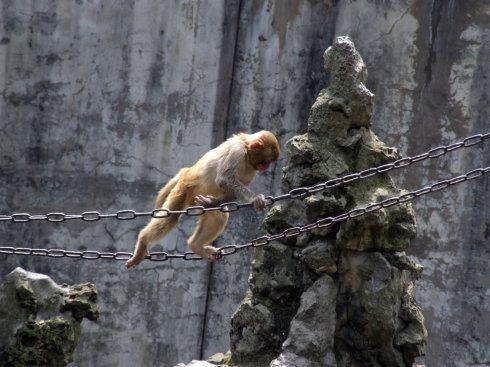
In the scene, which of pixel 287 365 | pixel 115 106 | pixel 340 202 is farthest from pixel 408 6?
pixel 287 365

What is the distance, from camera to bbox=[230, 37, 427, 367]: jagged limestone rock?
758 cm

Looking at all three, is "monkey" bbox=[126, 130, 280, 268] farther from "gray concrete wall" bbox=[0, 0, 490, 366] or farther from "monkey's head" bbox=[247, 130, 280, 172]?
"gray concrete wall" bbox=[0, 0, 490, 366]

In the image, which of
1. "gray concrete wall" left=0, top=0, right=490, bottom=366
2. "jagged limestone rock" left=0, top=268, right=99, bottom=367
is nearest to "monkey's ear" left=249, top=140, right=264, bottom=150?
"jagged limestone rock" left=0, top=268, right=99, bottom=367

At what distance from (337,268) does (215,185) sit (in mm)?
1101

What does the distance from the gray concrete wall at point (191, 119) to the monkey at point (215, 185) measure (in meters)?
4.02

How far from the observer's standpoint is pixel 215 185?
805 centimetres

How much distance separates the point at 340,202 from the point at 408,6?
4.93 meters

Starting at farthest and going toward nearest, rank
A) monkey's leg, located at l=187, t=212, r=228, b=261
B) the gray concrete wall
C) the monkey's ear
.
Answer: the gray concrete wall, monkey's leg, located at l=187, t=212, r=228, b=261, the monkey's ear

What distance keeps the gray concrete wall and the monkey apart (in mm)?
4016

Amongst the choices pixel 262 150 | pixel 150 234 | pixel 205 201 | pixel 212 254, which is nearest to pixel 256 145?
pixel 262 150

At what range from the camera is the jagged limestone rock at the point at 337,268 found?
7.58 metres

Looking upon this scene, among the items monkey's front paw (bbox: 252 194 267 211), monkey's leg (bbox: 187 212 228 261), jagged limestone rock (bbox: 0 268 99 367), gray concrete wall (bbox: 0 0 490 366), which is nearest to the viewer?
jagged limestone rock (bbox: 0 268 99 367)

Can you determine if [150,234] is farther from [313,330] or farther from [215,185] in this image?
[313,330]

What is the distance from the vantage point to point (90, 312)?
23.3ft
